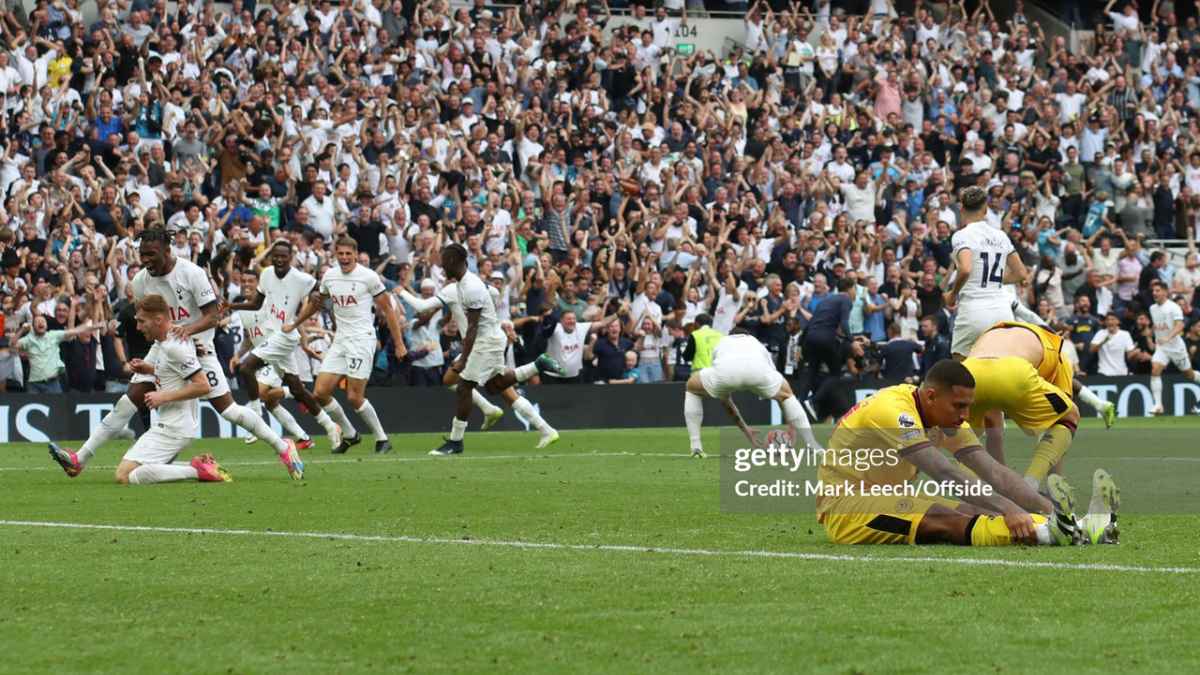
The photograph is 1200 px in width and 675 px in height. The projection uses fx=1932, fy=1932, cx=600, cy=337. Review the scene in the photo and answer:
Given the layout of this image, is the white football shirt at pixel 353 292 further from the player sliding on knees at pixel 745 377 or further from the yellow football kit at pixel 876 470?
the yellow football kit at pixel 876 470

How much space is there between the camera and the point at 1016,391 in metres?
11.3

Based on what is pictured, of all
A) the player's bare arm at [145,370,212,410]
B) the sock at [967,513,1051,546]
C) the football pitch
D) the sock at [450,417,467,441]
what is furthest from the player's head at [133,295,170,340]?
the sock at [967,513,1051,546]

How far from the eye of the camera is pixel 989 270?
608 inches

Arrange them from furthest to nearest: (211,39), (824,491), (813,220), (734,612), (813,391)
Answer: (813,220), (211,39), (813,391), (824,491), (734,612)

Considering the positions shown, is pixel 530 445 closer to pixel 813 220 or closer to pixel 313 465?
pixel 313 465

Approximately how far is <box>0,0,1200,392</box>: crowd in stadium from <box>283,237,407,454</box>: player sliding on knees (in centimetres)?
276

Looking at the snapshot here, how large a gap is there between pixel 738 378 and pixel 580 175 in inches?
490

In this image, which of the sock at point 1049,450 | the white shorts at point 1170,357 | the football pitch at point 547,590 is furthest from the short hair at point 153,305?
the white shorts at point 1170,357

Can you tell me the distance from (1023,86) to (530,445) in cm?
→ 1878

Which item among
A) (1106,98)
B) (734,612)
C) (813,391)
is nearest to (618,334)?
(813,391)

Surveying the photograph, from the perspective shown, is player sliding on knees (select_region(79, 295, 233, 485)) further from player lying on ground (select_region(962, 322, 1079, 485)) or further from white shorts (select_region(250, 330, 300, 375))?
player lying on ground (select_region(962, 322, 1079, 485))

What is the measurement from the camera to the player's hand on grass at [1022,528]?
32.7 feet

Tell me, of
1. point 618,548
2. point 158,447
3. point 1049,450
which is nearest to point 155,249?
point 158,447

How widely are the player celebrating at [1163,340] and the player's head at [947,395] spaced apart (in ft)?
75.8
